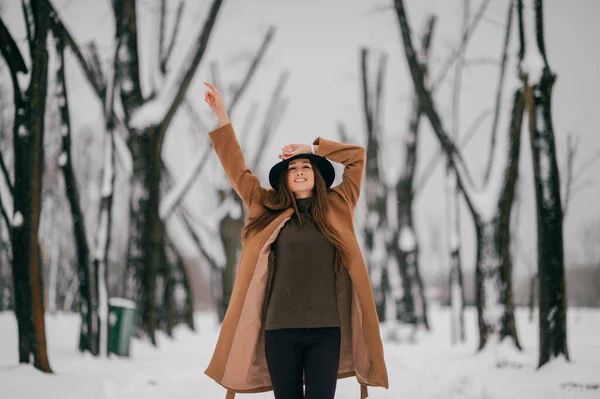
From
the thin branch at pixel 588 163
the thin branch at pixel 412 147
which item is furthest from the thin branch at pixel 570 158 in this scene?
the thin branch at pixel 412 147

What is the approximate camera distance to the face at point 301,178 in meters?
1.93

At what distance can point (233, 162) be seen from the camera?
1.96 m

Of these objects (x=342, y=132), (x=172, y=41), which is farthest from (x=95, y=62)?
(x=342, y=132)

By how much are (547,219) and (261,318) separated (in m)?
2.63

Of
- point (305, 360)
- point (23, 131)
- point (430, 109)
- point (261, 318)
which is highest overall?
point (430, 109)

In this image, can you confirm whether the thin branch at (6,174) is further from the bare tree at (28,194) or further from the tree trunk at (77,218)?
the tree trunk at (77,218)

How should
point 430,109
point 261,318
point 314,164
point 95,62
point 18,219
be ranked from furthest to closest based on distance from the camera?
point 430,109 → point 95,62 → point 18,219 → point 314,164 → point 261,318

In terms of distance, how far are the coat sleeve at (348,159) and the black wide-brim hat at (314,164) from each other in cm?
3

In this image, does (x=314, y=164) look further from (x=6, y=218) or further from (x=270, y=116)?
(x=270, y=116)

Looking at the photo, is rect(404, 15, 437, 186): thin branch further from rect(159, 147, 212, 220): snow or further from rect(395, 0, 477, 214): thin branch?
rect(159, 147, 212, 220): snow

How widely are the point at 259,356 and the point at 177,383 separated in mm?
1997

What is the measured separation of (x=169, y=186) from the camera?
521 centimetres

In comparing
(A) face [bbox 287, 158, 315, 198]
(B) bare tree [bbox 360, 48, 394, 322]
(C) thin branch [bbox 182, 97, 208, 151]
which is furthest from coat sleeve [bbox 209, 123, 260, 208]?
(B) bare tree [bbox 360, 48, 394, 322]

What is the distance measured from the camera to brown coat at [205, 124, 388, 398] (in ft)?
6.01
